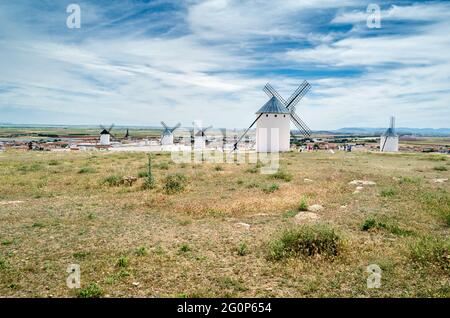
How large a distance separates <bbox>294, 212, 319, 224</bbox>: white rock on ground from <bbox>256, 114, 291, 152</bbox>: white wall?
3457 centimetres

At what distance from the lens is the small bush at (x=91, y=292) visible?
6.80 m

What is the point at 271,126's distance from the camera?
47250mm

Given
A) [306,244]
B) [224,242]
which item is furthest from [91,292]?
[306,244]

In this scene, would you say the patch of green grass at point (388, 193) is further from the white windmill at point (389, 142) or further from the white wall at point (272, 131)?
the white windmill at point (389, 142)

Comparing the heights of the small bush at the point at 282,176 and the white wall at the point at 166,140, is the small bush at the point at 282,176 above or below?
below

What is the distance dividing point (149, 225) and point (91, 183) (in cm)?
1020

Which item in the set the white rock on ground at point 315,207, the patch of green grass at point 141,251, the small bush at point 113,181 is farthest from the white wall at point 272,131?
the patch of green grass at point 141,251

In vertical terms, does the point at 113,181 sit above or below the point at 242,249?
above

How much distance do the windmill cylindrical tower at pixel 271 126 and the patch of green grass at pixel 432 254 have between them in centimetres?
3915

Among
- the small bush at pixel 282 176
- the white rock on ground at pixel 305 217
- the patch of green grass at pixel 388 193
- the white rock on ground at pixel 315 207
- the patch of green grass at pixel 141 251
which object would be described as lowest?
the patch of green grass at pixel 141 251

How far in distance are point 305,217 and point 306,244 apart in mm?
3754

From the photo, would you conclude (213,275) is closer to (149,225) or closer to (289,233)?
(289,233)

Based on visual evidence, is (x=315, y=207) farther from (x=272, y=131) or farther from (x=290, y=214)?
(x=272, y=131)

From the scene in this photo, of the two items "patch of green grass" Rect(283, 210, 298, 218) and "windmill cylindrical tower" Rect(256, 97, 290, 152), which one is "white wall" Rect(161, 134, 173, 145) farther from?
"patch of green grass" Rect(283, 210, 298, 218)
